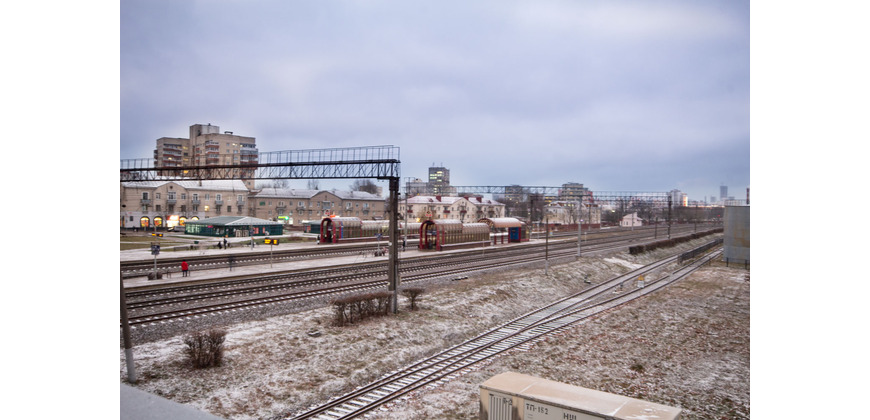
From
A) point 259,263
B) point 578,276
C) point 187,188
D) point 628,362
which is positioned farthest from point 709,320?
point 187,188

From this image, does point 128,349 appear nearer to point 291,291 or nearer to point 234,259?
point 291,291

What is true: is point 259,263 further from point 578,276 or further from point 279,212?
point 279,212

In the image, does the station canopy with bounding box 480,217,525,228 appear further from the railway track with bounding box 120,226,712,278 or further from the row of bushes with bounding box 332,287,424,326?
the row of bushes with bounding box 332,287,424,326

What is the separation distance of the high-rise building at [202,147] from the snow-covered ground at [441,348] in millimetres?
41721

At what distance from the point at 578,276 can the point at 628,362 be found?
19.5 metres

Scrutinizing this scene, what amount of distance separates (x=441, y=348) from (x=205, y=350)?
310 inches

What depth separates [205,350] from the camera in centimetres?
1359

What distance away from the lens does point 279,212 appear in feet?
244

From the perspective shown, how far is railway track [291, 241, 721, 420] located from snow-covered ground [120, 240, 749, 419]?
51 centimetres

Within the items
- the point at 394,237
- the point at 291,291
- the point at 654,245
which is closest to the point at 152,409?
the point at 394,237

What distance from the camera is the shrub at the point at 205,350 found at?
13.4m

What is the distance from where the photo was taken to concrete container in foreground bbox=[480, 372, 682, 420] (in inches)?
320

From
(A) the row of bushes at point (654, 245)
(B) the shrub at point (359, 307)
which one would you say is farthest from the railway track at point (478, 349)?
(A) the row of bushes at point (654, 245)

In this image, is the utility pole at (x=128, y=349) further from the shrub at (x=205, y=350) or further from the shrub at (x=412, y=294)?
the shrub at (x=412, y=294)
